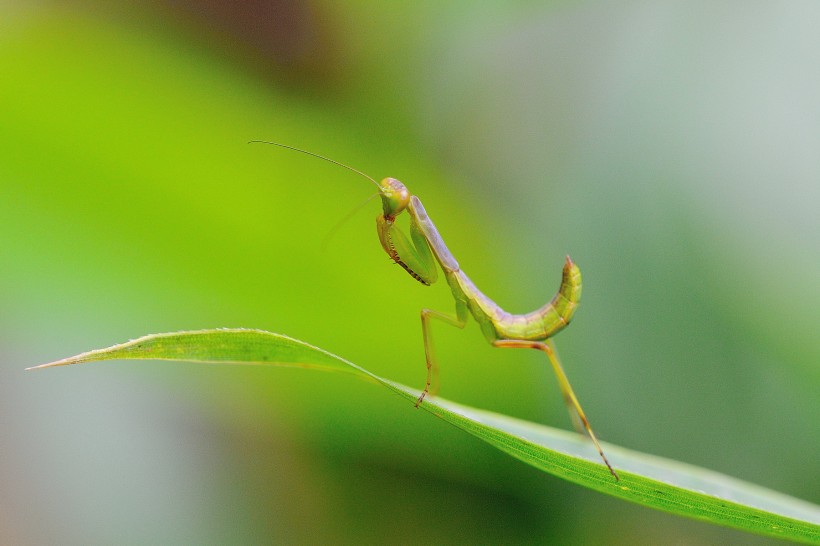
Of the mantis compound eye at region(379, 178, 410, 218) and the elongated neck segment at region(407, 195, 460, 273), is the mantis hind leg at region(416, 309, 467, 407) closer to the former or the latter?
the elongated neck segment at region(407, 195, 460, 273)

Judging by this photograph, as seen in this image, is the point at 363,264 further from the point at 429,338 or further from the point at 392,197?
the point at 392,197

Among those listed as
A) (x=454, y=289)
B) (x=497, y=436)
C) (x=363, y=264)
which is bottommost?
(x=497, y=436)

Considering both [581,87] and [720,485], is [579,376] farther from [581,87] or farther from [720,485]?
[581,87]

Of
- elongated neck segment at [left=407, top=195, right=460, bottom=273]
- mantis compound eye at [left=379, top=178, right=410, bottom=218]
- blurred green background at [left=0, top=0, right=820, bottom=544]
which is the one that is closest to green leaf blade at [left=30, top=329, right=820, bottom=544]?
mantis compound eye at [left=379, top=178, right=410, bottom=218]

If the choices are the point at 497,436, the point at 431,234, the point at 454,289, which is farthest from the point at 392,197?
the point at 497,436

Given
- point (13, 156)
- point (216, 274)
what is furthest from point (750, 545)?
point (13, 156)
